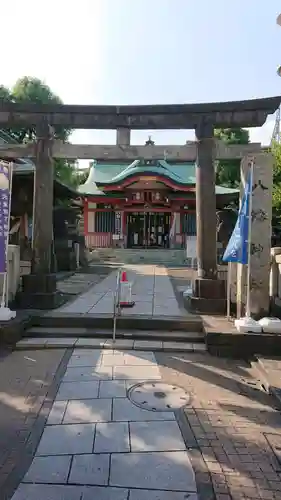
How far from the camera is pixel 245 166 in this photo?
6977 millimetres

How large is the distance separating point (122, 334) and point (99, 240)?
20.8m

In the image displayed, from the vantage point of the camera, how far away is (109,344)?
6082mm

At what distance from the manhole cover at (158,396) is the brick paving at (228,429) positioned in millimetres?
131

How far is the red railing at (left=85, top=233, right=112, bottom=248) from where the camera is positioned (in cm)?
2680

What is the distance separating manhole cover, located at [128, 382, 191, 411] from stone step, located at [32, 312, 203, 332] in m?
2.04

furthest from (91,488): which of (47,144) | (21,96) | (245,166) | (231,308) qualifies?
(21,96)

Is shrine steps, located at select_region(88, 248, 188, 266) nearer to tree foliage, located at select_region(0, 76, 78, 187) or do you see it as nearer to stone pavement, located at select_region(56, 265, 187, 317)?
tree foliage, located at select_region(0, 76, 78, 187)

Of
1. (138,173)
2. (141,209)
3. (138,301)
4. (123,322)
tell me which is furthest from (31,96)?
(123,322)

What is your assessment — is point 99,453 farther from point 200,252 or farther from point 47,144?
point 47,144

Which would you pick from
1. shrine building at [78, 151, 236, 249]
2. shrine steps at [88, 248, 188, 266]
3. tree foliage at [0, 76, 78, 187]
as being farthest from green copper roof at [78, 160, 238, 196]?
shrine steps at [88, 248, 188, 266]

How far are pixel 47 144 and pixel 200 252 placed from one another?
13.1ft

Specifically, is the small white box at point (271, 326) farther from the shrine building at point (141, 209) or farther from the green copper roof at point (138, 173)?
the shrine building at point (141, 209)

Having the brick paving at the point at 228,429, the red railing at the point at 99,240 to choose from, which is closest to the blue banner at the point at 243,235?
the brick paving at the point at 228,429

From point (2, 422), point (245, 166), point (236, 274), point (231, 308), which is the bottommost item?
point (2, 422)
